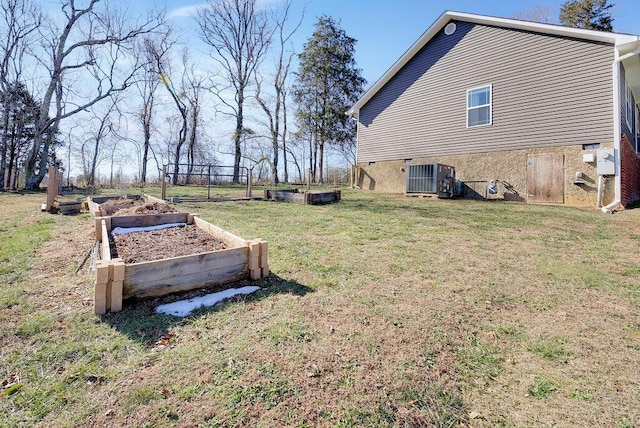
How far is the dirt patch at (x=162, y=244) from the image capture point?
124 inches

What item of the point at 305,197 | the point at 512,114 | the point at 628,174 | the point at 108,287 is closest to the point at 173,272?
the point at 108,287

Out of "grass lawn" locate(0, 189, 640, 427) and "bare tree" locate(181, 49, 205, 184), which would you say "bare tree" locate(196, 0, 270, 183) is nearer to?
"bare tree" locate(181, 49, 205, 184)

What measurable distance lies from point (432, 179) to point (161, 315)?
9633 millimetres

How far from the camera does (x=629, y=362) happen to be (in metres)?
1.77

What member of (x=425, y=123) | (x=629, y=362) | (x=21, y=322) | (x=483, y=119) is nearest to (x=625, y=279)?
(x=629, y=362)

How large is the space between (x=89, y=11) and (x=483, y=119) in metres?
18.6

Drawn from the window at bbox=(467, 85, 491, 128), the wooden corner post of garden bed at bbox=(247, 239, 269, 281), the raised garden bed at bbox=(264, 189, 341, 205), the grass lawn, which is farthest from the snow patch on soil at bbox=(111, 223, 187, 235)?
the window at bbox=(467, 85, 491, 128)

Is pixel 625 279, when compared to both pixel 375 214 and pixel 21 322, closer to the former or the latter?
pixel 375 214

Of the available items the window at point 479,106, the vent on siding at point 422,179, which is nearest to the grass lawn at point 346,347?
the vent on siding at point 422,179

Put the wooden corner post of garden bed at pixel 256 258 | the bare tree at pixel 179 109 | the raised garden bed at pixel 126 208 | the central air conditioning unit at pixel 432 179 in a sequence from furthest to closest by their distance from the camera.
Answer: the bare tree at pixel 179 109 < the central air conditioning unit at pixel 432 179 < the raised garden bed at pixel 126 208 < the wooden corner post of garden bed at pixel 256 258

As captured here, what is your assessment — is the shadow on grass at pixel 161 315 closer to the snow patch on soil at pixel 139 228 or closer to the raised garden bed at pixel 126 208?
the snow patch on soil at pixel 139 228

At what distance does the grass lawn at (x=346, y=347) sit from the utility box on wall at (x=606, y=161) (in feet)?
17.9

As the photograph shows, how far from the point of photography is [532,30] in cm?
920

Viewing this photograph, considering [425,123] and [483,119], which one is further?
[425,123]
